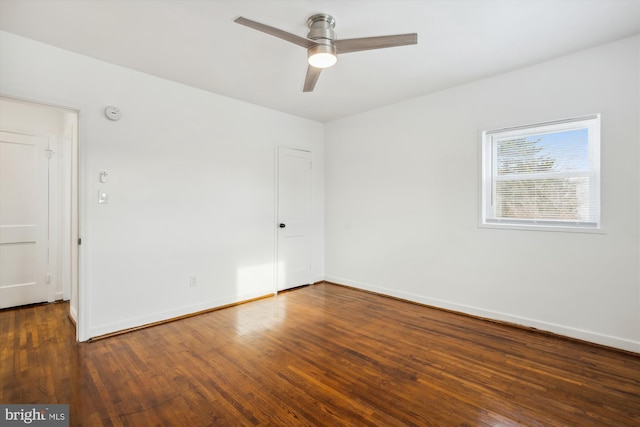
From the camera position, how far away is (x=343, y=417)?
184 centimetres

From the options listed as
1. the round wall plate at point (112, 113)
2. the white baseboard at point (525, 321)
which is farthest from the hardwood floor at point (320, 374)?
the round wall plate at point (112, 113)

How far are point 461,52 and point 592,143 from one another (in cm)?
146

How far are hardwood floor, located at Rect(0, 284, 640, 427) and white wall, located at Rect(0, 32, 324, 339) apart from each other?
46 cm

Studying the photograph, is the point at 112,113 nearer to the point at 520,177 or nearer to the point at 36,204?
the point at 36,204

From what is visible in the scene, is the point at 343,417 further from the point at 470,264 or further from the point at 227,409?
the point at 470,264

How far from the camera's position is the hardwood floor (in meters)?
1.87

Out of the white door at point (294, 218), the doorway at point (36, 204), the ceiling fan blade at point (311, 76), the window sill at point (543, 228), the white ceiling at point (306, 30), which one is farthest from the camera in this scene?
the white door at point (294, 218)

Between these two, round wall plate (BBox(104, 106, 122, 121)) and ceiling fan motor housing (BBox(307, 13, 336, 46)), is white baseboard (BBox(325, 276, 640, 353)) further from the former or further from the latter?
round wall plate (BBox(104, 106, 122, 121))

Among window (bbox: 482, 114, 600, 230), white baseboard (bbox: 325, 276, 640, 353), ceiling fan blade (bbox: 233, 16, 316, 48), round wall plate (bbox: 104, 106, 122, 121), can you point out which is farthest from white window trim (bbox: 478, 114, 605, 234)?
round wall plate (bbox: 104, 106, 122, 121)

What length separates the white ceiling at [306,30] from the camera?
218 centimetres

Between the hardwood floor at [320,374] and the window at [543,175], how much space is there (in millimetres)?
1151

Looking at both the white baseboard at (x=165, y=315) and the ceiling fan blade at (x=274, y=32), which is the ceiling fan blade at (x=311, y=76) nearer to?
the ceiling fan blade at (x=274, y=32)

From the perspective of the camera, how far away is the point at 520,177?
3.28m

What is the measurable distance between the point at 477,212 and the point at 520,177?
0.55 m
